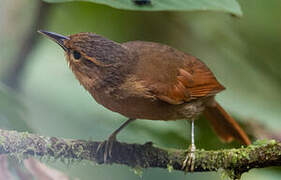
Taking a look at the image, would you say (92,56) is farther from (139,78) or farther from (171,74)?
(171,74)

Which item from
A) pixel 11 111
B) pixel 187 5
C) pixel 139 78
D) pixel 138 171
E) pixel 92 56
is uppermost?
pixel 187 5

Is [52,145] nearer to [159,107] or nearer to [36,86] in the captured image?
[36,86]

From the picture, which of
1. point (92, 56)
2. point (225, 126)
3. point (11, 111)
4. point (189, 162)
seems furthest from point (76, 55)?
point (225, 126)

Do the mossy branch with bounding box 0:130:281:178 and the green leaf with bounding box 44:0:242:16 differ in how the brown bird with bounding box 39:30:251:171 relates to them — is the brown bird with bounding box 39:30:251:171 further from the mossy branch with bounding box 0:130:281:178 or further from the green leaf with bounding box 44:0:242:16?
the green leaf with bounding box 44:0:242:16

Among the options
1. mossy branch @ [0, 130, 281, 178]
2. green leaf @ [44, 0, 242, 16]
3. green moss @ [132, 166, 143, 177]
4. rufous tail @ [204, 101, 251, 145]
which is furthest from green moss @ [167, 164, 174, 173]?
rufous tail @ [204, 101, 251, 145]

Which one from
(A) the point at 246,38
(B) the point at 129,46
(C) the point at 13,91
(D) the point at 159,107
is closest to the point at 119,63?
(B) the point at 129,46

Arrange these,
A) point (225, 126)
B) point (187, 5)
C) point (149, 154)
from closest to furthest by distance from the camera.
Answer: point (187, 5), point (149, 154), point (225, 126)
